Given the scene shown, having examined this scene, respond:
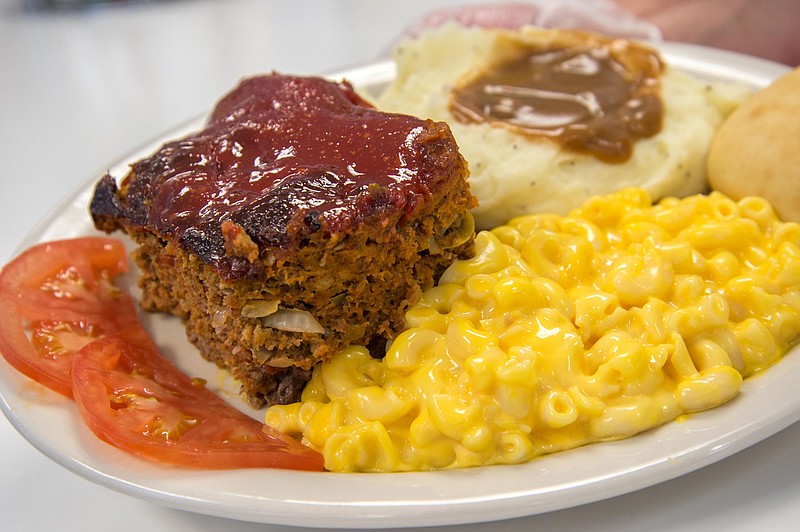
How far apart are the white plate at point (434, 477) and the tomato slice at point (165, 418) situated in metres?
0.05

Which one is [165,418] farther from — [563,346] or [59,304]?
[563,346]

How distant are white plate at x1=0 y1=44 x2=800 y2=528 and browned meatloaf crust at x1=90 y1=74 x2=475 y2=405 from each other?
0.56 metres

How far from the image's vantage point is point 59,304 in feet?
11.2

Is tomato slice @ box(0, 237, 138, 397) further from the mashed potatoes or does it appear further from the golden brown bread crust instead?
the golden brown bread crust

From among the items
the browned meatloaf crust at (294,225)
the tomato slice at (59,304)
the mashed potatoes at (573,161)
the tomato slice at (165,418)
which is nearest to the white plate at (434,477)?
the tomato slice at (165,418)

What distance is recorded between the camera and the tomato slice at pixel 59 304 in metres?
3.06

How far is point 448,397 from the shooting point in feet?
8.89

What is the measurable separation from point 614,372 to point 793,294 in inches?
35.3

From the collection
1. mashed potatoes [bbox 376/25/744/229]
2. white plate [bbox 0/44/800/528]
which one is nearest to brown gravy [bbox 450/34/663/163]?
mashed potatoes [bbox 376/25/744/229]

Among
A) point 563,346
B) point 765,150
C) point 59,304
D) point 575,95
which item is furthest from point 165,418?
point 765,150

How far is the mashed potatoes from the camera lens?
3779 mm

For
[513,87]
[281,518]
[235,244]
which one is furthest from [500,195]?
[281,518]

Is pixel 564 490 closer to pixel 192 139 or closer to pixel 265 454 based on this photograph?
pixel 265 454

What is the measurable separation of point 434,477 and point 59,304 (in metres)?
1.86
